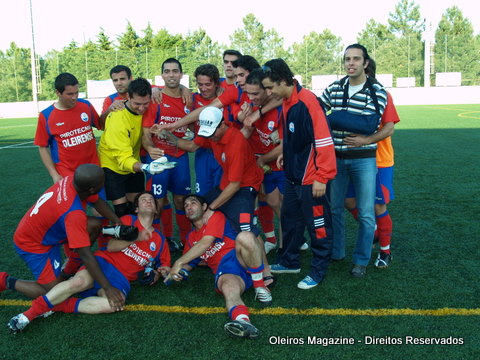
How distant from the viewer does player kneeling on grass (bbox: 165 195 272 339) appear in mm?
3887

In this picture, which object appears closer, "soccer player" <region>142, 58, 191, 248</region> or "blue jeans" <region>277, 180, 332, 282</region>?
"blue jeans" <region>277, 180, 332, 282</region>

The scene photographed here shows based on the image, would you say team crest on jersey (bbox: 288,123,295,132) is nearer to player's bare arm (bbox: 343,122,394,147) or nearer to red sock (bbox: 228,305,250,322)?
player's bare arm (bbox: 343,122,394,147)

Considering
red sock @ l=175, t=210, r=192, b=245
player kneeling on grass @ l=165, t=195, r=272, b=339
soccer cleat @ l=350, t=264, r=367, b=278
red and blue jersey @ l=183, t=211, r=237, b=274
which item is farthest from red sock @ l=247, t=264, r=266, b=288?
red sock @ l=175, t=210, r=192, b=245

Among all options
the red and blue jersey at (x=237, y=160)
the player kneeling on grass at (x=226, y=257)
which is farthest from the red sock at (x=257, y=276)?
the red and blue jersey at (x=237, y=160)

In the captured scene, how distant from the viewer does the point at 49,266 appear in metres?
4.02

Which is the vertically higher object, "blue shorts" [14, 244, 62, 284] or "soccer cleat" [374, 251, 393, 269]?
"blue shorts" [14, 244, 62, 284]

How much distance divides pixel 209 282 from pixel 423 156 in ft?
27.1

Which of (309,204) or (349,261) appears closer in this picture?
(309,204)

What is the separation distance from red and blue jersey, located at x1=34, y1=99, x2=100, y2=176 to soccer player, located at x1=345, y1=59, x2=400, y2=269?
2.93m

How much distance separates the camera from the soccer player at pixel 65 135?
16.2ft

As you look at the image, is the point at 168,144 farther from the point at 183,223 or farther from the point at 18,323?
the point at 18,323

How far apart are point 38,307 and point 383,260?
131 inches

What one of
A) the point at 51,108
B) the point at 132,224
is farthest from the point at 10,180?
the point at 132,224

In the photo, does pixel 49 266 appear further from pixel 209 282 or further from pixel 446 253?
pixel 446 253
